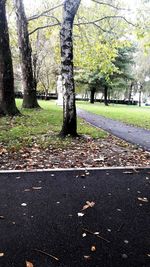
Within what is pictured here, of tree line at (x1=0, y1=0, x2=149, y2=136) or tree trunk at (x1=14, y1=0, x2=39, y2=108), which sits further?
tree trunk at (x1=14, y1=0, x2=39, y2=108)

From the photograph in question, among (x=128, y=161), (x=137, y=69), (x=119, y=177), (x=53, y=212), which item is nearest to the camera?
(x=53, y=212)

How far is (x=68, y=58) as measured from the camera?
1004cm

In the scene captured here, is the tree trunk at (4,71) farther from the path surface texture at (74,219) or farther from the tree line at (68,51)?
the path surface texture at (74,219)

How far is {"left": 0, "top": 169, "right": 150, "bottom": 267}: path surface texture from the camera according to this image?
3725 millimetres

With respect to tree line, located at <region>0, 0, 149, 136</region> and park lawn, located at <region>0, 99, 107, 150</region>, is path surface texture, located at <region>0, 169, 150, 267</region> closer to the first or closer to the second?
park lawn, located at <region>0, 99, 107, 150</region>

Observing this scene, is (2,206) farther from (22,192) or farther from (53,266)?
(53,266)

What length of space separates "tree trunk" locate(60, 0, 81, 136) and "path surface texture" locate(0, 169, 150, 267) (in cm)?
381

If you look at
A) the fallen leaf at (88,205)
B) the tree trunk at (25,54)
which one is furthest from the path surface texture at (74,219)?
the tree trunk at (25,54)

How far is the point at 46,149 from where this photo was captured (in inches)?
351

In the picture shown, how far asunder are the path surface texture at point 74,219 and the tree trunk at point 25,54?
13.8 metres

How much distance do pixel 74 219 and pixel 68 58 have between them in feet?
20.9

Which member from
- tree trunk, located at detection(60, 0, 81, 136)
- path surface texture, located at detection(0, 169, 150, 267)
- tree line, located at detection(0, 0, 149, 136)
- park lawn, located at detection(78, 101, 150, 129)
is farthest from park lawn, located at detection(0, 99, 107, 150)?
park lawn, located at detection(78, 101, 150, 129)

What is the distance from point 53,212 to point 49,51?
4061cm

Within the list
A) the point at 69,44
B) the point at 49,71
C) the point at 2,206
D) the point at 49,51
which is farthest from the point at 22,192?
the point at 49,71
